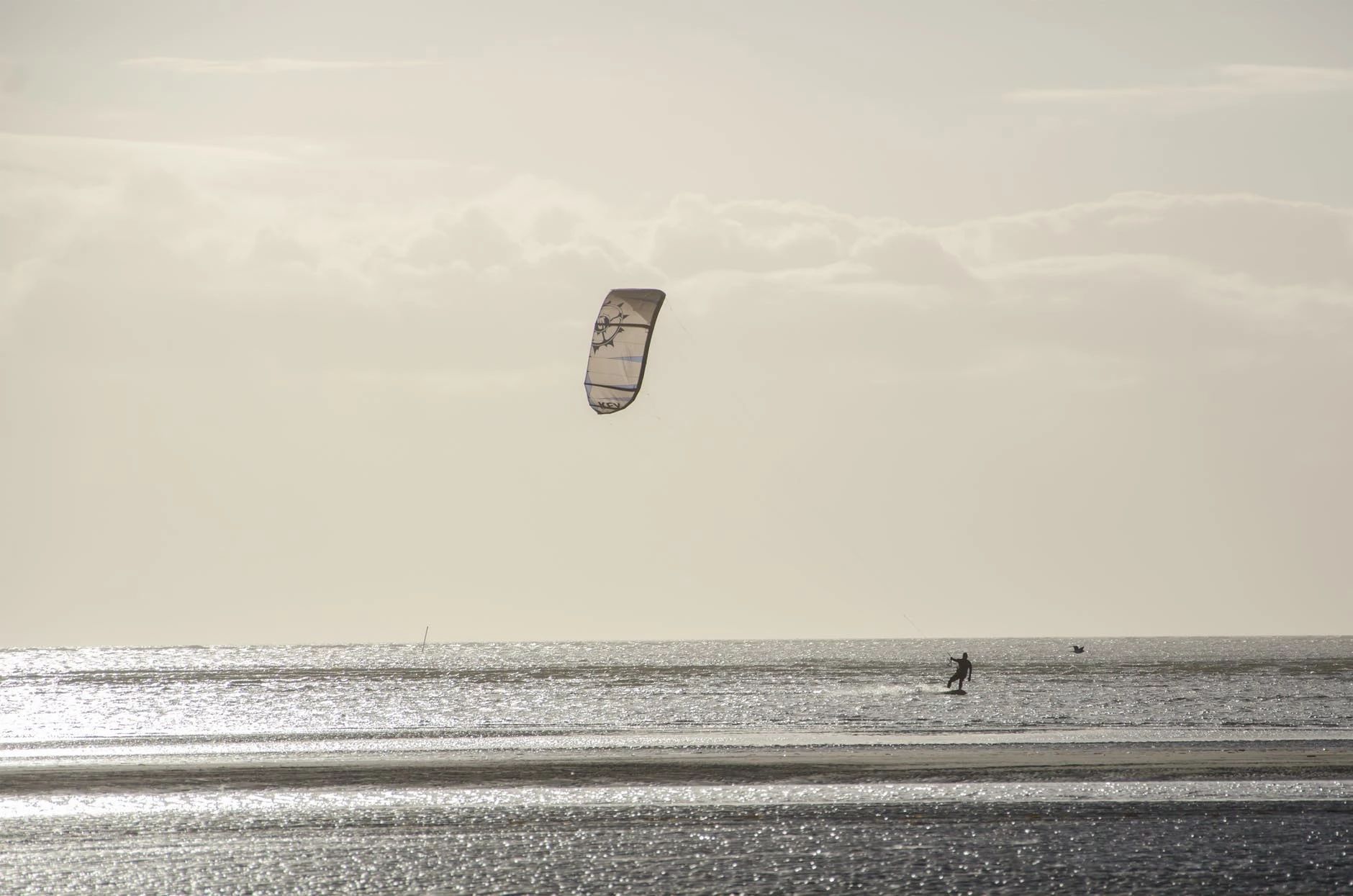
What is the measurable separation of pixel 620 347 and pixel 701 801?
1195 centimetres

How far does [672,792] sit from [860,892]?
23.7ft

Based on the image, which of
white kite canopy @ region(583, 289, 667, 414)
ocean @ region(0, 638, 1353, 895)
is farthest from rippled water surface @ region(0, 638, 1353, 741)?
white kite canopy @ region(583, 289, 667, 414)

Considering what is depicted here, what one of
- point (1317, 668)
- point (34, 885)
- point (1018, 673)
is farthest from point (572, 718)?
point (1317, 668)

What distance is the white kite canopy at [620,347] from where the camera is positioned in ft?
98.1

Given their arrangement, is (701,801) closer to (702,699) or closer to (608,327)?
(608,327)

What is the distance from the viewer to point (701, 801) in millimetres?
21156

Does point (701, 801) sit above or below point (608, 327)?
below

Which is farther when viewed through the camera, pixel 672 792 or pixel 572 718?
pixel 572 718

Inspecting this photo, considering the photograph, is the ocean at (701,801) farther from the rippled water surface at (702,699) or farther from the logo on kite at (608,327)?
the logo on kite at (608,327)

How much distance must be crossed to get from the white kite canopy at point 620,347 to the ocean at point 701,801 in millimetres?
7486

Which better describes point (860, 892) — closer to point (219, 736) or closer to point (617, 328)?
point (617, 328)

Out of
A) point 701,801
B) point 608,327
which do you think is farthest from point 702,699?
point 701,801

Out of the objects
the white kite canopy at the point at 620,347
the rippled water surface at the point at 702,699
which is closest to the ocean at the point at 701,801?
the rippled water surface at the point at 702,699

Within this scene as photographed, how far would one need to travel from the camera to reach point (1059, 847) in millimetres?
17375
